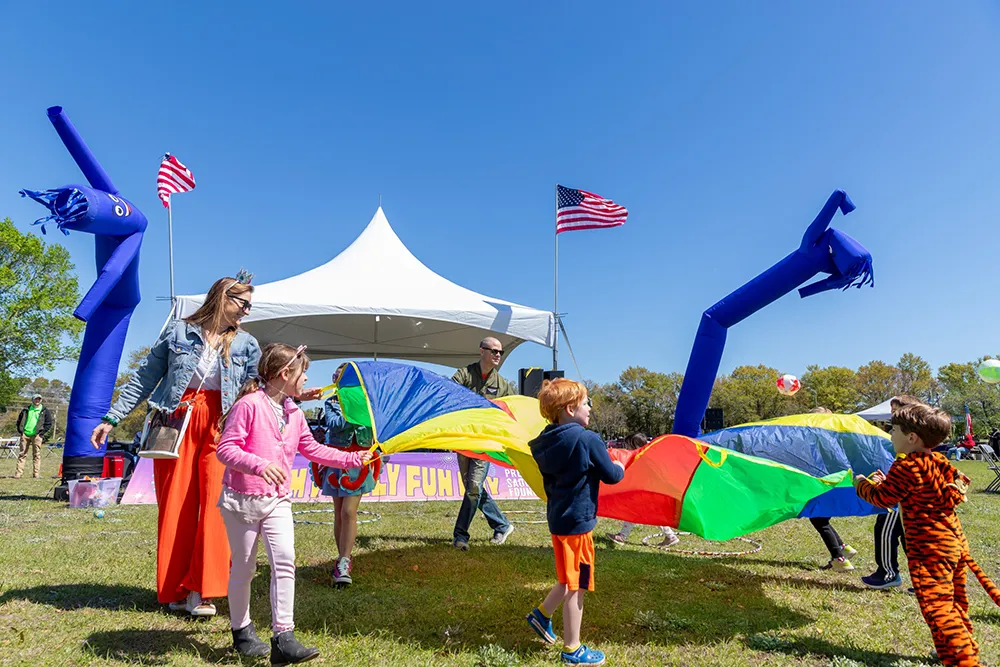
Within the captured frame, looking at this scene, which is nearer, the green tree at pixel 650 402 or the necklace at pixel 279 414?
the necklace at pixel 279 414

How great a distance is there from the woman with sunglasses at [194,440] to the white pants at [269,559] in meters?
0.64

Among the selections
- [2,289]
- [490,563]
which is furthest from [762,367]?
[490,563]

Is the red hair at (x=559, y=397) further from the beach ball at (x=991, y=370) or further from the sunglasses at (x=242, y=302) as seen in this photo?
the beach ball at (x=991, y=370)

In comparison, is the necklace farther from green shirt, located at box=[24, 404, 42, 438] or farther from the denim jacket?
green shirt, located at box=[24, 404, 42, 438]

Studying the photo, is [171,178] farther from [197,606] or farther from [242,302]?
[197,606]

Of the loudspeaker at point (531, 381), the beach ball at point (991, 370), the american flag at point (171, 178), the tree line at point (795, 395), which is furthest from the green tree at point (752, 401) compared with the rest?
the american flag at point (171, 178)

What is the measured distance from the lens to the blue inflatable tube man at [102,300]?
26.2 feet

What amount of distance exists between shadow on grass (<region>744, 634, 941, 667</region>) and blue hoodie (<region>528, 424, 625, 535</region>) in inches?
46.0

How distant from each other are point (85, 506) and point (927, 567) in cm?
886

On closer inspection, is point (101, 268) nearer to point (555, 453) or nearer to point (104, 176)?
point (104, 176)

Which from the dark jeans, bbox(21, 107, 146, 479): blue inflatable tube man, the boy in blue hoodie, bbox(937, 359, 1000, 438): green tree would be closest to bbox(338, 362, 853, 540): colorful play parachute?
the boy in blue hoodie

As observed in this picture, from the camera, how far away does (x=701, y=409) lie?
6.59m

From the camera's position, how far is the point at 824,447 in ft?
14.3

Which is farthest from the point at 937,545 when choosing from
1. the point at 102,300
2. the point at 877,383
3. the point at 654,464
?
the point at 877,383
